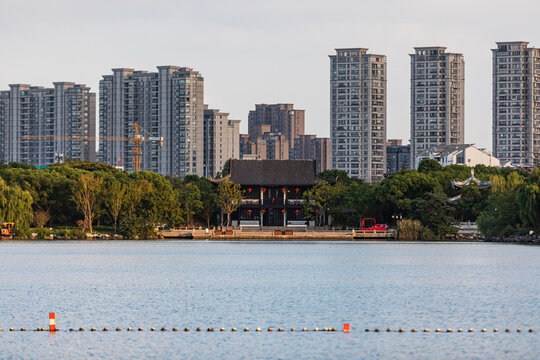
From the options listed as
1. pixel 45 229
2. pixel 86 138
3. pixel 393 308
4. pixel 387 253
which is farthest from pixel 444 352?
pixel 86 138

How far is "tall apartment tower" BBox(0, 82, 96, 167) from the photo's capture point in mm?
183750

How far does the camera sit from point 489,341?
973 inches

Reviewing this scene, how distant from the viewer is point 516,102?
160 meters

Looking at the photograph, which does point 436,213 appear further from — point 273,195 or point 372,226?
point 273,195

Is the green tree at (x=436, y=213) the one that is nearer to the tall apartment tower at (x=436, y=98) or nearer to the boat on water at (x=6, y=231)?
the boat on water at (x=6, y=231)

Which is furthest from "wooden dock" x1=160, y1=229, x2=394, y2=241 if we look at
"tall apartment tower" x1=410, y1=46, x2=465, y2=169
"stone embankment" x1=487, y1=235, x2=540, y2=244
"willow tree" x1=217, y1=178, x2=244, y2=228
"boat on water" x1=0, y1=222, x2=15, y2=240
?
"tall apartment tower" x1=410, y1=46, x2=465, y2=169

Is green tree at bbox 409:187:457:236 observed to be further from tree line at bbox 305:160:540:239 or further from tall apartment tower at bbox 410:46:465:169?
tall apartment tower at bbox 410:46:465:169

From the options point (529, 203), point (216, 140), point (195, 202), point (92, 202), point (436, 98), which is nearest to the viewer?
point (529, 203)

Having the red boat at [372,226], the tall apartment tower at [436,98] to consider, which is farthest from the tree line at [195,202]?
the tall apartment tower at [436,98]

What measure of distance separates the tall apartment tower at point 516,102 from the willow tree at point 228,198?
82971mm

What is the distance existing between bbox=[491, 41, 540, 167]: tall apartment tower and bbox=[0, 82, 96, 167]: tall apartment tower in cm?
7788

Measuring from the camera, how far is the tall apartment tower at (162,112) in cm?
16488

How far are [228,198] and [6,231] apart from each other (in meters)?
21.2

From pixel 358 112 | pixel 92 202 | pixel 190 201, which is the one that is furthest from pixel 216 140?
pixel 92 202
